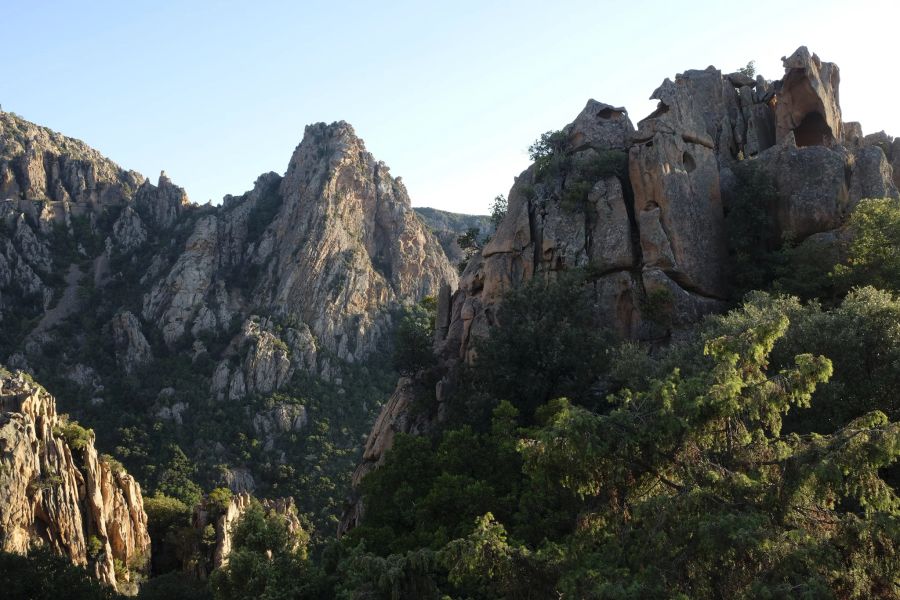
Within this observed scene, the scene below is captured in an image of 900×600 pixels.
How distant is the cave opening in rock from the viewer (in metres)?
38.4

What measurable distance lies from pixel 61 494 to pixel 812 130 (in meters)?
52.7

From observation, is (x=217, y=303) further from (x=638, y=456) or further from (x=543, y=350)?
(x=638, y=456)

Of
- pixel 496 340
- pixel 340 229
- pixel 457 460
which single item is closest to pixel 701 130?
pixel 496 340

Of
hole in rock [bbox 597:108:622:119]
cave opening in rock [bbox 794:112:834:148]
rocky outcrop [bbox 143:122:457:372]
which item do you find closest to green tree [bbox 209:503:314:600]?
hole in rock [bbox 597:108:622:119]

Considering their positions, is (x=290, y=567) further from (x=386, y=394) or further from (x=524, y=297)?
(x=386, y=394)

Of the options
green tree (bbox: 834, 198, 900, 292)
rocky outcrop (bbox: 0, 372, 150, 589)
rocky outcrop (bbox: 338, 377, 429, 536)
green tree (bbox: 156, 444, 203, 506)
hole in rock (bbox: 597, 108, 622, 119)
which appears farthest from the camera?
green tree (bbox: 156, 444, 203, 506)

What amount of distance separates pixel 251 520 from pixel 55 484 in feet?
126

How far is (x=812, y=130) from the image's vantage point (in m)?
38.9

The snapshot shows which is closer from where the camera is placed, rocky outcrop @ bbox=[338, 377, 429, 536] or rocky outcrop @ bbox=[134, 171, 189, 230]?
rocky outcrop @ bbox=[338, 377, 429, 536]

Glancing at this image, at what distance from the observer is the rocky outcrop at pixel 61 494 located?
48125mm

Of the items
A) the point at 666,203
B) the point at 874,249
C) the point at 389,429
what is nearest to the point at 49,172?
the point at 389,429

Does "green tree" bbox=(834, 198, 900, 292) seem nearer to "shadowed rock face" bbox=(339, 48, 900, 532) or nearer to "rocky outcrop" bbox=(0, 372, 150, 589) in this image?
"shadowed rock face" bbox=(339, 48, 900, 532)

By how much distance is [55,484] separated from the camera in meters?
51.5

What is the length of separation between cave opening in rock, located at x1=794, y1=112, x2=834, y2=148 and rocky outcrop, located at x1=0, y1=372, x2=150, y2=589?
4677 cm
